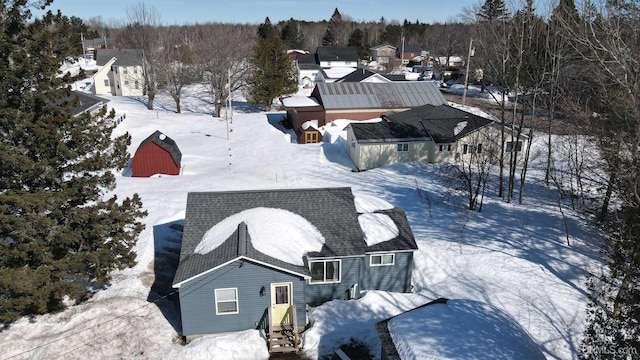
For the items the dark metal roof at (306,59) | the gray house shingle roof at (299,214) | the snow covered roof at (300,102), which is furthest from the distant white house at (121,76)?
the gray house shingle roof at (299,214)

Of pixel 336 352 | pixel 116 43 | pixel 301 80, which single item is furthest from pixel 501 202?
pixel 116 43

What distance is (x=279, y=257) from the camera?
16.1 metres

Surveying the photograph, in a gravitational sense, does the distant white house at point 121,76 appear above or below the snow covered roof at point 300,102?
above

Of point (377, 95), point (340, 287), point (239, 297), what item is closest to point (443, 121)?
point (377, 95)

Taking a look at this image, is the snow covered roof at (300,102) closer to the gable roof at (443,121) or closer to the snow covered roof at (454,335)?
the gable roof at (443,121)

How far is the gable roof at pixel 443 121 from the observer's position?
35906 millimetres

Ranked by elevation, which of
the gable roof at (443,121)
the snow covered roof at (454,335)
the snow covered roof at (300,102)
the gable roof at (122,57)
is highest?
the gable roof at (122,57)

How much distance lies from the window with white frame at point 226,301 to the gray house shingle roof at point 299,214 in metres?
1.29

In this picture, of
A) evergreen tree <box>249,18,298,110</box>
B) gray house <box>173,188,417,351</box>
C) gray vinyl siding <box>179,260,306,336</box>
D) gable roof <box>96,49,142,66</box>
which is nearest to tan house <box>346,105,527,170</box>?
gray house <box>173,188,417,351</box>

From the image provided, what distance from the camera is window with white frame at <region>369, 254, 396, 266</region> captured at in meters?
18.4

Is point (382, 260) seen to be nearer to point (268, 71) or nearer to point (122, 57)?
point (268, 71)

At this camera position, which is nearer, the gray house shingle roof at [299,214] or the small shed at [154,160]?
the gray house shingle roof at [299,214]

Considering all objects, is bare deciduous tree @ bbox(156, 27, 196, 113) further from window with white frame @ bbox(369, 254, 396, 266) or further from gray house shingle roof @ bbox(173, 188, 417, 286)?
window with white frame @ bbox(369, 254, 396, 266)

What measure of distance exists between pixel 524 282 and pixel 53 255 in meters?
19.0
